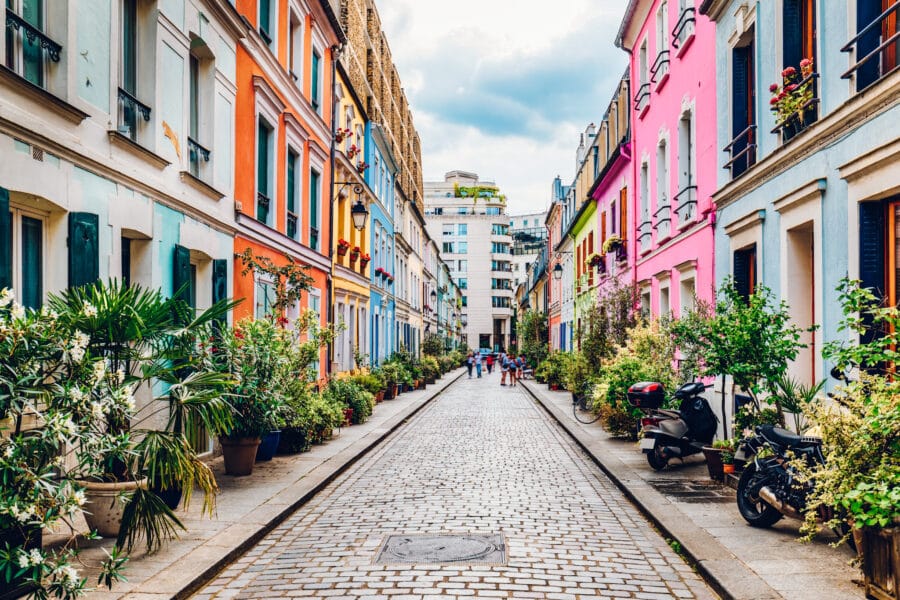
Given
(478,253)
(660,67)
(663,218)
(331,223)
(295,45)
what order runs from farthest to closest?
(478,253)
(331,223)
(660,67)
(663,218)
(295,45)

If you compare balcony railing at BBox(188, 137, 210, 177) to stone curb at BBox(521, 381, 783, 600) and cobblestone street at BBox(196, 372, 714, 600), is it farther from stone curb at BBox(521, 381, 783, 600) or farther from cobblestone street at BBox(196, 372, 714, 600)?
stone curb at BBox(521, 381, 783, 600)

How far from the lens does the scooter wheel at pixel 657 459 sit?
10477 mm

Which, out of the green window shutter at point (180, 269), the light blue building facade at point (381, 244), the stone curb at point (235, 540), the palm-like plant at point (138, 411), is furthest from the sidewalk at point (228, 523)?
the light blue building facade at point (381, 244)

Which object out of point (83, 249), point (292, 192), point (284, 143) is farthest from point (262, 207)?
point (83, 249)

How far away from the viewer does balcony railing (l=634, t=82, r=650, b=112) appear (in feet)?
62.1

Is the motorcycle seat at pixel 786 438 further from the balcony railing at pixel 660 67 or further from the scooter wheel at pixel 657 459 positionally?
the balcony railing at pixel 660 67

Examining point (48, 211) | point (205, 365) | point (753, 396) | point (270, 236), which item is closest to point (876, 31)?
point (753, 396)

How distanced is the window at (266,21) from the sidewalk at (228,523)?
7.47 m

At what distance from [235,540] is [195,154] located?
643 cm

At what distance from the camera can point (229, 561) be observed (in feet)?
21.2

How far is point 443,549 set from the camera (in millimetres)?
6777

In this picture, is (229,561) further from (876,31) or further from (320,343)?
(876,31)

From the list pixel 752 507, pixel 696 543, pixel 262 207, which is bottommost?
pixel 696 543

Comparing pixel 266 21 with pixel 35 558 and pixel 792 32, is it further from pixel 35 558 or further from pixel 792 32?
pixel 35 558
